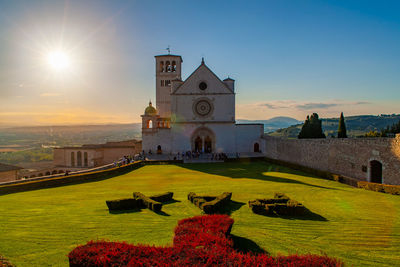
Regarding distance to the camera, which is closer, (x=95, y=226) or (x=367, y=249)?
(x=367, y=249)

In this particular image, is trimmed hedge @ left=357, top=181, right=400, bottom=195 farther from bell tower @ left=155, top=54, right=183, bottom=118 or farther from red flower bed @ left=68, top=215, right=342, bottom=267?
bell tower @ left=155, top=54, right=183, bottom=118

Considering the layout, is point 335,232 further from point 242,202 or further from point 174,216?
point 174,216

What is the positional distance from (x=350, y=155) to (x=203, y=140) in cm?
2452

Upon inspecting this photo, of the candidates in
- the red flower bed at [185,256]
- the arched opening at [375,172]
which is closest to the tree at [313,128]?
the arched opening at [375,172]

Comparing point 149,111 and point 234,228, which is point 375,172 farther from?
point 149,111

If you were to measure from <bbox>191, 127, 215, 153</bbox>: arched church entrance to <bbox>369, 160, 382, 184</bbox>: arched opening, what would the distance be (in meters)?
25.8

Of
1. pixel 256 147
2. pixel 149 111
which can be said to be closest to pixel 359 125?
pixel 256 147

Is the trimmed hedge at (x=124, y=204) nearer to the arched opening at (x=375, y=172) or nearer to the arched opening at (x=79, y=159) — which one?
the arched opening at (x=375, y=172)

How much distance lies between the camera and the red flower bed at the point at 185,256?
6.03m

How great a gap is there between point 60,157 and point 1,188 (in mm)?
31701

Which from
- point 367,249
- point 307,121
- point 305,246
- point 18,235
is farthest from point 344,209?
point 307,121

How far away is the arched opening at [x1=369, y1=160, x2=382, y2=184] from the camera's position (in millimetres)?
20038

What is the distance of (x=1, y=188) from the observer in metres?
18.1

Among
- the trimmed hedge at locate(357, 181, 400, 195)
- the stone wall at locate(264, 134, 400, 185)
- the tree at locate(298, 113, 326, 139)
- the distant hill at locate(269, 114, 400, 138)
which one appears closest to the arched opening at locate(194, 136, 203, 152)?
the stone wall at locate(264, 134, 400, 185)
